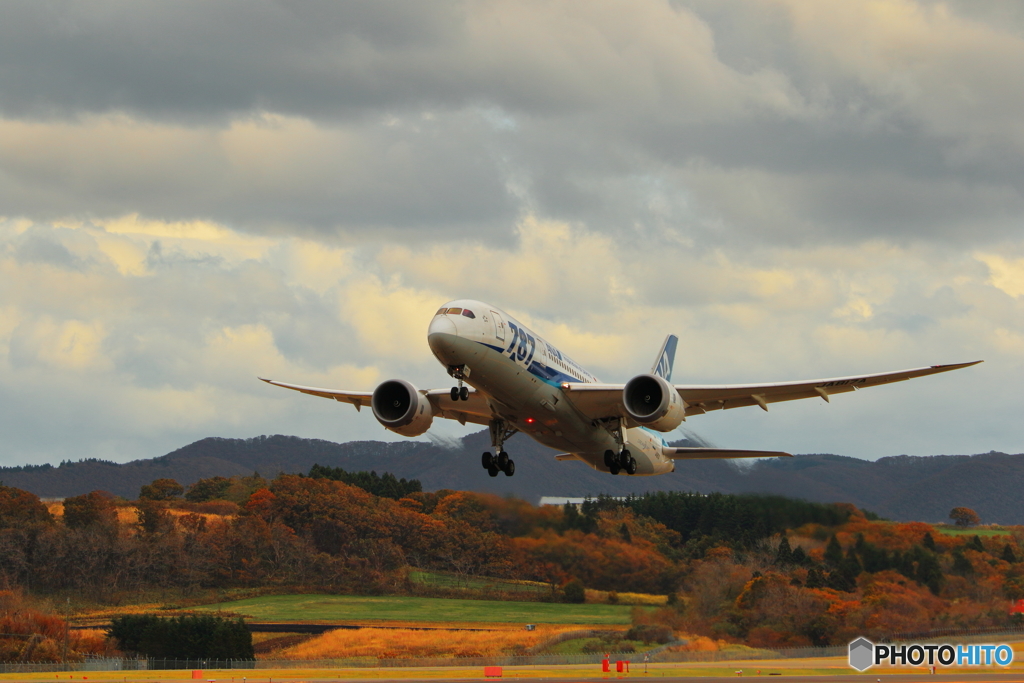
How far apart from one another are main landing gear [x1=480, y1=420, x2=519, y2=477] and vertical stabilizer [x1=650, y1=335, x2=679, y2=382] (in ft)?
49.1

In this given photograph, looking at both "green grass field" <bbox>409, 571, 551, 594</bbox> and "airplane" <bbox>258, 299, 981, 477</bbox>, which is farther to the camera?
"green grass field" <bbox>409, 571, 551, 594</bbox>

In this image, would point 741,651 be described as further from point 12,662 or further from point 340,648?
point 12,662

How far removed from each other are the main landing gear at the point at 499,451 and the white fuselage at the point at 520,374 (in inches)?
45.5

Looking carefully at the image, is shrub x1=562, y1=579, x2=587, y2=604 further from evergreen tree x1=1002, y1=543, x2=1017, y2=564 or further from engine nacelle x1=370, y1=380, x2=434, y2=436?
engine nacelle x1=370, y1=380, x2=434, y2=436

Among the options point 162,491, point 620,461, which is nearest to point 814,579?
Result: point 620,461

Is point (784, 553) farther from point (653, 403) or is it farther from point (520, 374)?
point (520, 374)

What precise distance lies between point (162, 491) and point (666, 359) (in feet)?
222

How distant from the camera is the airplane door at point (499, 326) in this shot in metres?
36.4

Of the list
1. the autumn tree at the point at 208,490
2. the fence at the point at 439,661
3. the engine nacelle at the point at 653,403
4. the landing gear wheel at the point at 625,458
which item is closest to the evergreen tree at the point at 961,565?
the fence at the point at 439,661

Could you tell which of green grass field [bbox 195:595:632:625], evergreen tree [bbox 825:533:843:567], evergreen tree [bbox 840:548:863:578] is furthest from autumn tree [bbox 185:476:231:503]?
evergreen tree [bbox 840:548:863:578]

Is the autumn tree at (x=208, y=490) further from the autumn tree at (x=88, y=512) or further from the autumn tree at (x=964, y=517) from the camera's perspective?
the autumn tree at (x=964, y=517)

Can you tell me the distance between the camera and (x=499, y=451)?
42969mm

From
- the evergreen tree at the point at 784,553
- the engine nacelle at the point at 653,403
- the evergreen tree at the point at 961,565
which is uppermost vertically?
the engine nacelle at the point at 653,403

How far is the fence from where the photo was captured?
56.4 m
